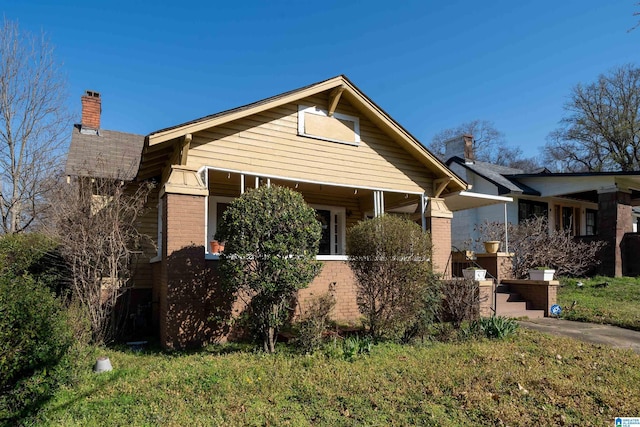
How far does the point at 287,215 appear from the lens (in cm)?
625

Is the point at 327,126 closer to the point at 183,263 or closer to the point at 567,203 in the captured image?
the point at 183,263

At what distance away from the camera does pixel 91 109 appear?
14.1 metres

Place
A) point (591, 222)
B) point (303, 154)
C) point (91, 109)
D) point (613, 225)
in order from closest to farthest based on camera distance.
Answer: point (303, 154) < point (91, 109) < point (613, 225) < point (591, 222)

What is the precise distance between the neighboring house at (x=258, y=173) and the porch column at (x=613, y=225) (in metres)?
9.10

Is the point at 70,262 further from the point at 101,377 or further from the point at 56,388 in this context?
the point at 56,388

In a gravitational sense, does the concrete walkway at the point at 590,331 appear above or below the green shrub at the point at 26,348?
below

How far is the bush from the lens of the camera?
673cm

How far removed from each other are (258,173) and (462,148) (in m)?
14.4

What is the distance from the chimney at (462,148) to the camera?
19.5 m

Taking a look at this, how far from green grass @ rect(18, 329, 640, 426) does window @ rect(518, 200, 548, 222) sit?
12129 mm

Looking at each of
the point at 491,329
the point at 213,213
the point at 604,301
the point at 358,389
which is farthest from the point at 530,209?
the point at 358,389

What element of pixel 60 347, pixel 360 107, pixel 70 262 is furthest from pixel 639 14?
pixel 70 262

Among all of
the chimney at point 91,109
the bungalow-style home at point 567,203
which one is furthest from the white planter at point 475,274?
the chimney at point 91,109

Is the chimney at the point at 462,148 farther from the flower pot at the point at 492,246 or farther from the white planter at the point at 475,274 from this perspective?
the white planter at the point at 475,274
